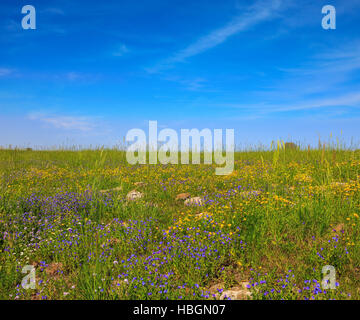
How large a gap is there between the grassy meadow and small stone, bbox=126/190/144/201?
0.10 metres

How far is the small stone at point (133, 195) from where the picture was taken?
6.79 metres

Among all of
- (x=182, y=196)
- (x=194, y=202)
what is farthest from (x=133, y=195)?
(x=194, y=202)

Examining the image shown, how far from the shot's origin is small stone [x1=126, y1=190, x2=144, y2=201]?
679 centimetres

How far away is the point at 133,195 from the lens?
706cm

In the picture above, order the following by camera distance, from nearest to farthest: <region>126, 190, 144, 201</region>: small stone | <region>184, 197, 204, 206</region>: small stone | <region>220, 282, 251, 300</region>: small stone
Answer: <region>220, 282, 251, 300</region>: small stone
<region>184, 197, 204, 206</region>: small stone
<region>126, 190, 144, 201</region>: small stone

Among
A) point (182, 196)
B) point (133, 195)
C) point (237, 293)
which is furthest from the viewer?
point (133, 195)

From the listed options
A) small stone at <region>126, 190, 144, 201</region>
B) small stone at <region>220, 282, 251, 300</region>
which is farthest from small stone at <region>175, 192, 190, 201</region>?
small stone at <region>220, 282, 251, 300</region>

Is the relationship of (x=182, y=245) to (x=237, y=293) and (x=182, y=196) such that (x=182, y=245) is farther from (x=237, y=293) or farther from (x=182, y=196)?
(x=182, y=196)

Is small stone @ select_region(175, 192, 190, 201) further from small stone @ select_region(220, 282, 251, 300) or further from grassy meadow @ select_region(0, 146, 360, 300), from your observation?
small stone @ select_region(220, 282, 251, 300)

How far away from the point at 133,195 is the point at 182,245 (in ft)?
10.3

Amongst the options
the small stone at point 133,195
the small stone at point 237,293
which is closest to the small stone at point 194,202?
the small stone at point 133,195
